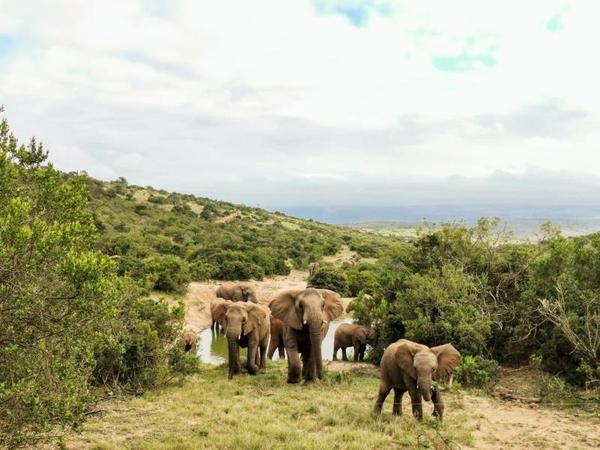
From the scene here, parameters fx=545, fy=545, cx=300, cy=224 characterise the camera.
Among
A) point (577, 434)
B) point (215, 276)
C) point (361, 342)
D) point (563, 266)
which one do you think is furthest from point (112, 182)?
point (577, 434)

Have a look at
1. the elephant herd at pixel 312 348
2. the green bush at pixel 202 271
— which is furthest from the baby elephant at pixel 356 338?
the green bush at pixel 202 271

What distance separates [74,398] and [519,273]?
17227mm

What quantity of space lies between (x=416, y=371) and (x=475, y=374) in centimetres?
537

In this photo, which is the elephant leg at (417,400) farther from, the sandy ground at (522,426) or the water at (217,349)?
the water at (217,349)

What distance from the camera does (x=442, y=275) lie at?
793 inches

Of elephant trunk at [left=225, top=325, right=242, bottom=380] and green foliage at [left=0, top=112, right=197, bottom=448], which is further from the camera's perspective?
elephant trunk at [left=225, top=325, right=242, bottom=380]

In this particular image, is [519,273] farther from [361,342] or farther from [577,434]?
[577,434]

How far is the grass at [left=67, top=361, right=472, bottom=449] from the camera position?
414 inches

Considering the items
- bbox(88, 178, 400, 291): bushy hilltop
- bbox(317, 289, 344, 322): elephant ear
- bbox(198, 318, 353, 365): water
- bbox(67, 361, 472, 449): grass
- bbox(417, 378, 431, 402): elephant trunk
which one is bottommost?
bbox(198, 318, 353, 365): water

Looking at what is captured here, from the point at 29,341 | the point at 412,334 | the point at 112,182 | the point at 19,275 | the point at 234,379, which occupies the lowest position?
the point at 234,379

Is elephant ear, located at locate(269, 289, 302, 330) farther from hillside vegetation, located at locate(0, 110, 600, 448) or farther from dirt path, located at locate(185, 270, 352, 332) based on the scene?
dirt path, located at locate(185, 270, 352, 332)

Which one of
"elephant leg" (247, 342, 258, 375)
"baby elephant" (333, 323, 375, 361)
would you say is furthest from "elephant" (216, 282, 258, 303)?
"elephant leg" (247, 342, 258, 375)

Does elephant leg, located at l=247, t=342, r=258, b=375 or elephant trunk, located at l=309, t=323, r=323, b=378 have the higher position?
elephant trunk, located at l=309, t=323, r=323, b=378

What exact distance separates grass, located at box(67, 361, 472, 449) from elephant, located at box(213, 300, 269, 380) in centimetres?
132
